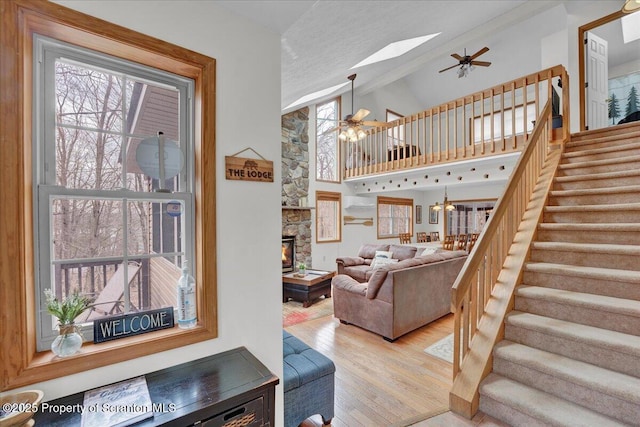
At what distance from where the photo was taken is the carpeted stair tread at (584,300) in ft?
6.05

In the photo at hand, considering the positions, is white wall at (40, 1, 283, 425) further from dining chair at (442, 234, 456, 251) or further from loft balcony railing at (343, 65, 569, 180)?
dining chair at (442, 234, 456, 251)

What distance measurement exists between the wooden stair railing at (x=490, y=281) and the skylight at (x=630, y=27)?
3.64 metres

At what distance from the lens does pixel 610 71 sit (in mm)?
5664

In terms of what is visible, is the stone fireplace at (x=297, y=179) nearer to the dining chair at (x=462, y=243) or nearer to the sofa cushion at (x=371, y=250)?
the sofa cushion at (x=371, y=250)

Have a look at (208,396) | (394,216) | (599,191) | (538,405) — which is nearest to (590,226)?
(599,191)

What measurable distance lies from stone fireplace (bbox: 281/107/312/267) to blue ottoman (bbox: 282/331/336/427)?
165 inches

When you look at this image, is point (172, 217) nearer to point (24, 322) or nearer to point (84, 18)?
point (24, 322)

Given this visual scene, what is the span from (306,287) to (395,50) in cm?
389

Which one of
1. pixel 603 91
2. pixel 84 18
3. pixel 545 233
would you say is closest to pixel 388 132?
pixel 603 91

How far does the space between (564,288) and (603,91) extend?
4.30 metres

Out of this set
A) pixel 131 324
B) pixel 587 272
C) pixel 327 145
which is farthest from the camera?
pixel 327 145

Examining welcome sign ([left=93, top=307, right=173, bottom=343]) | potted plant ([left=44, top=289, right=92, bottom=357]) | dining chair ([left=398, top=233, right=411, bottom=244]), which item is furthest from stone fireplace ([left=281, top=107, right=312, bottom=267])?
potted plant ([left=44, top=289, right=92, bottom=357])

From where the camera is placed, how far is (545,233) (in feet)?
9.11

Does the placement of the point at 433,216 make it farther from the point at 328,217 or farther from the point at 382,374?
the point at 382,374
